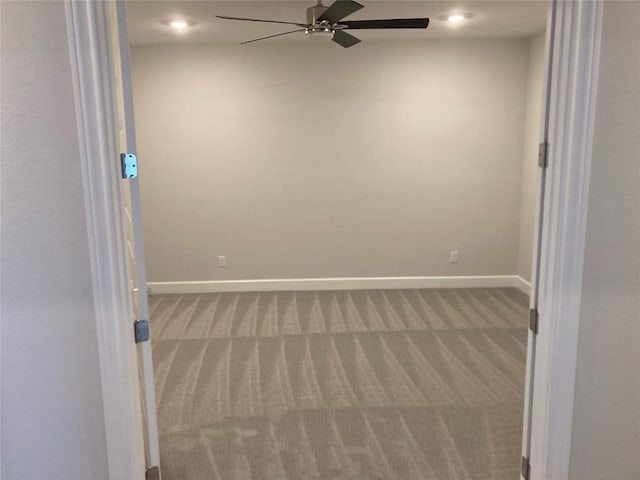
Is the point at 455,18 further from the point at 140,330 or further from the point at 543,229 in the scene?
the point at 140,330

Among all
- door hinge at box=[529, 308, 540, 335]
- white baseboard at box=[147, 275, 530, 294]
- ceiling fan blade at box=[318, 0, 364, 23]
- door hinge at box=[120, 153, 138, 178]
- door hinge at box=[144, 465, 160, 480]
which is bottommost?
white baseboard at box=[147, 275, 530, 294]

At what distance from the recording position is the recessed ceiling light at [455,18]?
13.6 feet

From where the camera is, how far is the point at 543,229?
175 centimetres

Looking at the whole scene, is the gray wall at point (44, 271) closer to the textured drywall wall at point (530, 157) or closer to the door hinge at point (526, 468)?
the door hinge at point (526, 468)

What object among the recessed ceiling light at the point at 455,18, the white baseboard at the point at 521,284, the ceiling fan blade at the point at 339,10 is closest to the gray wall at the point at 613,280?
the ceiling fan blade at the point at 339,10

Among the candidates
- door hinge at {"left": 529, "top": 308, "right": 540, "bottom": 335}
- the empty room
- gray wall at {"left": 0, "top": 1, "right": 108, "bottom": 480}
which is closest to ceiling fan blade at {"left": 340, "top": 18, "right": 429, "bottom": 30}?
the empty room

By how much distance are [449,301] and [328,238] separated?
141 cm

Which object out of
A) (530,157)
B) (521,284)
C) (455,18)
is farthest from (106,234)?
(521,284)

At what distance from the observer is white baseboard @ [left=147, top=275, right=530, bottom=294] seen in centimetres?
557

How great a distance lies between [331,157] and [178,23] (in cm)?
195

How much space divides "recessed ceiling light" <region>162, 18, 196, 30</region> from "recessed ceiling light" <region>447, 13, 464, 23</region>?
2.11 metres

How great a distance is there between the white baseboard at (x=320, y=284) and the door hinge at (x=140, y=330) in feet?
12.5

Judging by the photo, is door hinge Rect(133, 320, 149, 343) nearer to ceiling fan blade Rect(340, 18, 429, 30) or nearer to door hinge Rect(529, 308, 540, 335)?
door hinge Rect(529, 308, 540, 335)

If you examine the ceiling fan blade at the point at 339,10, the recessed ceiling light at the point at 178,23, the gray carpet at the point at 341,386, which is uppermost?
the recessed ceiling light at the point at 178,23
